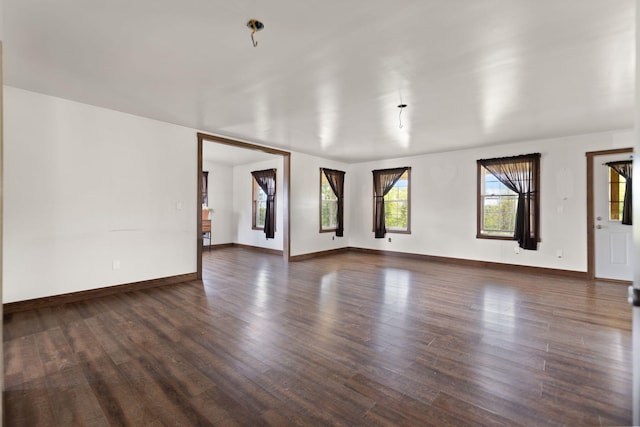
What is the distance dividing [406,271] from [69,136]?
18.1ft

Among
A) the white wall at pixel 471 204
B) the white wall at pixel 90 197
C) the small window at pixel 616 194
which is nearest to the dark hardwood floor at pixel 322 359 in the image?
the white wall at pixel 90 197

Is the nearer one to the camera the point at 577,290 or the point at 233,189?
the point at 577,290

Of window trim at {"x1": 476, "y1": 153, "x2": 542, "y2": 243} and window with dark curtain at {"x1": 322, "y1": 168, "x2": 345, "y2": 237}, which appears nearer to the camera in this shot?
window trim at {"x1": 476, "y1": 153, "x2": 542, "y2": 243}

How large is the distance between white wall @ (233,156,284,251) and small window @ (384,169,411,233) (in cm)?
268

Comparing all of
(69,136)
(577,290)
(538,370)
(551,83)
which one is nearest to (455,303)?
(538,370)

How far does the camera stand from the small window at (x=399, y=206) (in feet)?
24.7

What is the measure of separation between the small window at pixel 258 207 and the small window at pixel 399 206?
3273 mm

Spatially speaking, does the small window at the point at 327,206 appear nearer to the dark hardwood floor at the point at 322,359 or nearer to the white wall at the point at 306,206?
the white wall at the point at 306,206

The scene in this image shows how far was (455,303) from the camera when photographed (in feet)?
13.0

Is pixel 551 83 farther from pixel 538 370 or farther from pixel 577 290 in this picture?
pixel 577 290

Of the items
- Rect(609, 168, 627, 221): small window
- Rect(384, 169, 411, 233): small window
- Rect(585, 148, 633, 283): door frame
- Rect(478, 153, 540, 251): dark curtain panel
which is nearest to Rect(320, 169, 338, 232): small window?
Rect(384, 169, 411, 233): small window

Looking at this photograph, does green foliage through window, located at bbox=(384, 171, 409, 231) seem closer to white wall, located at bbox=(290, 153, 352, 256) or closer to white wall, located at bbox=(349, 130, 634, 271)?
white wall, located at bbox=(349, 130, 634, 271)

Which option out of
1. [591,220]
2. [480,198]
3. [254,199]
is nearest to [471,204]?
[480,198]

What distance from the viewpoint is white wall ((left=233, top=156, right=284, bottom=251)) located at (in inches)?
311
